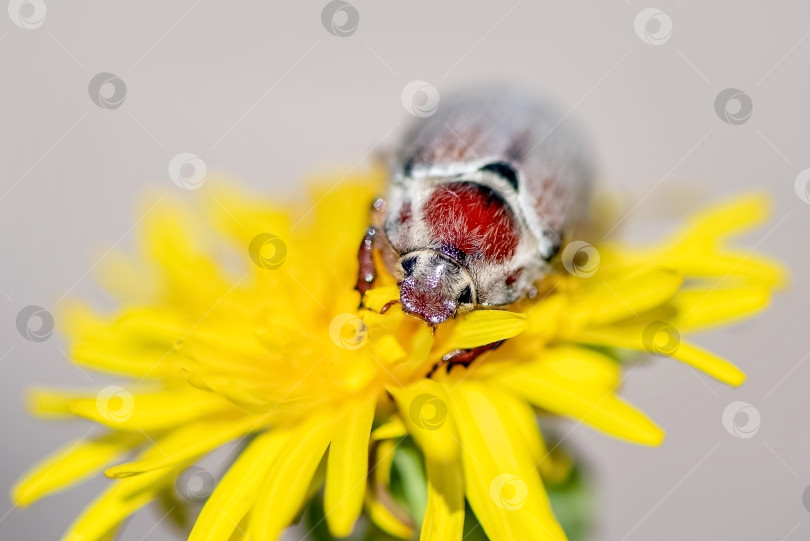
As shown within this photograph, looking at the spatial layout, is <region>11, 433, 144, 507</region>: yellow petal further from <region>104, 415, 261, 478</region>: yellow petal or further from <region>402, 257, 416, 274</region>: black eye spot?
<region>402, 257, 416, 274</region>: black eye spot

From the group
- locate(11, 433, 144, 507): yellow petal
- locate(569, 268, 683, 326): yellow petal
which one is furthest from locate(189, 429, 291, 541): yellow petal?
locate(569, 268, 683, 326): yellow petal

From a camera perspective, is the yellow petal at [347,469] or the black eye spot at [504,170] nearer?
the yellow petal at [347,469]

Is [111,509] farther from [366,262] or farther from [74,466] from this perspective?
[366,262]

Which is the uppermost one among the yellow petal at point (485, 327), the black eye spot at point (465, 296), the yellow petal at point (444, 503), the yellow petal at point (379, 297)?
the yellow petal at point (379, 297)

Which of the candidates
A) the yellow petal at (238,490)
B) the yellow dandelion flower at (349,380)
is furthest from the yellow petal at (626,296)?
the yellow petal at (238,490)

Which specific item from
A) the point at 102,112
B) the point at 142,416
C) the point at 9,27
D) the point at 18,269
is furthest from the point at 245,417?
the point at 9,27

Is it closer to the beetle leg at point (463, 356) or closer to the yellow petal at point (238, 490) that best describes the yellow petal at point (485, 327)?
the beetle leg at point (463, 356)
